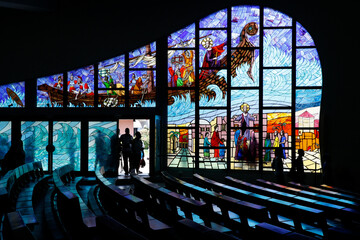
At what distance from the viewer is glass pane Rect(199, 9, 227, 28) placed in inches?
406

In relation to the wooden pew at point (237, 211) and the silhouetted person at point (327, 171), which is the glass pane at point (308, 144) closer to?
the silhouetted person at point (327, 171)

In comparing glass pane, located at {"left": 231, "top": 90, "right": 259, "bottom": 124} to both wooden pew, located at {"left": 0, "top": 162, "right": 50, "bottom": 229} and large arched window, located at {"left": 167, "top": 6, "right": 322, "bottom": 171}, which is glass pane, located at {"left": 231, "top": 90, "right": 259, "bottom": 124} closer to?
large arched window, located at {"left": 167, "top": 6, "right": 322, "bottom": 171}

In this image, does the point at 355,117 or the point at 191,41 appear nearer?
the point at 355,117

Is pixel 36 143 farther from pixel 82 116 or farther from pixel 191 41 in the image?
pixel 191 41

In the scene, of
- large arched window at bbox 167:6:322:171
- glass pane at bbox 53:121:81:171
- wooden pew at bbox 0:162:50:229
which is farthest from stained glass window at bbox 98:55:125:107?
wooden pew at bbox 0:162:50:229

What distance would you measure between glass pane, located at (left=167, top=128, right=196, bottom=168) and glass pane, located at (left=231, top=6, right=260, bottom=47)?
2694 millimetres

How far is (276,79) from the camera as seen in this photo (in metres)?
10.1

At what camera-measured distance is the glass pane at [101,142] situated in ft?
32.6

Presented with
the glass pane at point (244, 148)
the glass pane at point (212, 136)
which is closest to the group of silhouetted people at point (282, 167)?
the glass pane at point (244, 148)

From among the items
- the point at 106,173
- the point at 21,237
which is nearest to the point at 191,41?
the point at 106,173

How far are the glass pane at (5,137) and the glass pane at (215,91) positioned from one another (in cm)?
505

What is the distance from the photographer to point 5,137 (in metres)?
10.0

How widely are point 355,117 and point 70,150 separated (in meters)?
6.78

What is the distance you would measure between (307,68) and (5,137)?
8.04 m
